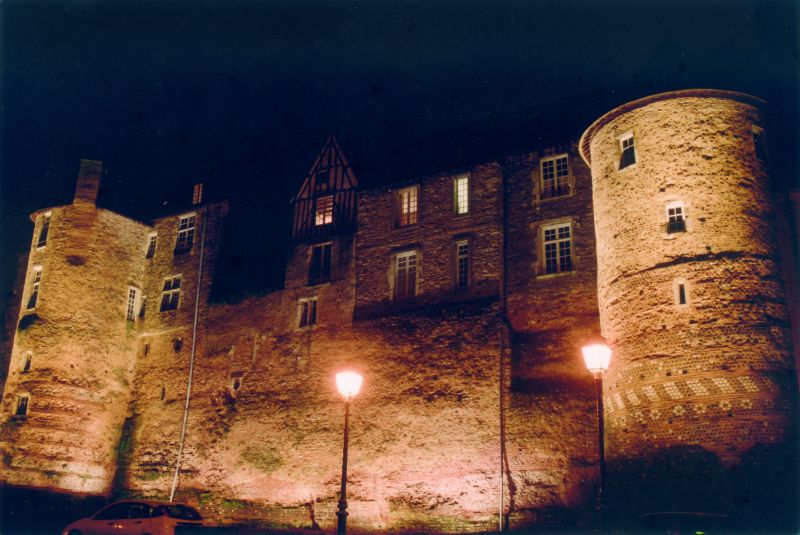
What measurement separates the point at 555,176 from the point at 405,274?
6760 mm

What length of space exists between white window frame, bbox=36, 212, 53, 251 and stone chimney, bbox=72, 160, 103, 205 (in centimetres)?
162

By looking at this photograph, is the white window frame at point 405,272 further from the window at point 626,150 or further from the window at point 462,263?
the window at point 626,150

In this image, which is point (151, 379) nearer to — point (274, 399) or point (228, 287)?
point (228, 287)

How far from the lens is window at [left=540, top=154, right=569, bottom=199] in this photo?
27.7m

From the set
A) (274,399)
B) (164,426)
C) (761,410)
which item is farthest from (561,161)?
(164,426)

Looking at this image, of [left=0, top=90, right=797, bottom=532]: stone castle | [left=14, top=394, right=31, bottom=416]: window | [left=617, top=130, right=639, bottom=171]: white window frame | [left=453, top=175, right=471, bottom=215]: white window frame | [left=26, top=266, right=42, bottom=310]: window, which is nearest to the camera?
[left=0, top=90, right=797, bottom=532]: stone castle

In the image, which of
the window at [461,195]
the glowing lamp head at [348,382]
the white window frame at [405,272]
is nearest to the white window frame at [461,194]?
the window at [461,195]

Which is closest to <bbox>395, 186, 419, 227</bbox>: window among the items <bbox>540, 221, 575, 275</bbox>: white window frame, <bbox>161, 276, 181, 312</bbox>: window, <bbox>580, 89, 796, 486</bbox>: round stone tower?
<bbox>540, 221, 575, 275</bbox>: white window frame

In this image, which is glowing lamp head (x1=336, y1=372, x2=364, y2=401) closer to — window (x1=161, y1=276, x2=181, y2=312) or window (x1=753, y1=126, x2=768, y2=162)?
window (x1=753, y1=126, x2=768, y2=162)

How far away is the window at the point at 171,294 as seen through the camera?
3675 cm

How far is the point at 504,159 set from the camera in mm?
29328

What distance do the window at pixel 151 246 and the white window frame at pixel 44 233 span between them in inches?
179

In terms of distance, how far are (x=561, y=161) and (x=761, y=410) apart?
38.6ft

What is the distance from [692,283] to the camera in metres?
20.9
